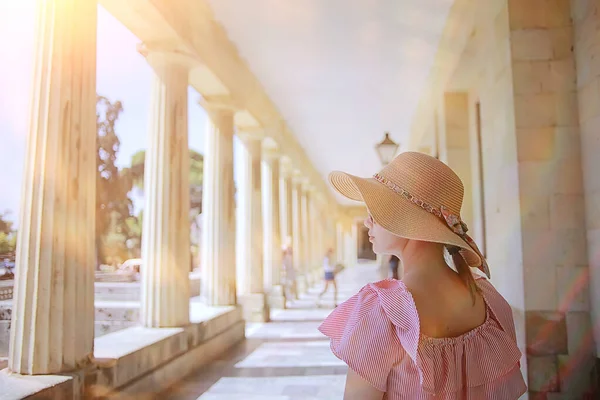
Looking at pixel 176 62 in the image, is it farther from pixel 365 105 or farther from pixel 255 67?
pixel 365 105

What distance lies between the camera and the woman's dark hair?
1474 mm

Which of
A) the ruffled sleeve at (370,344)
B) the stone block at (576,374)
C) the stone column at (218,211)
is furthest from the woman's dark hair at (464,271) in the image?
the stone column at (218,211)

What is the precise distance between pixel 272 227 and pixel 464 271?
13368 millimetres

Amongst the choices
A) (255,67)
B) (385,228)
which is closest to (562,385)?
(385,228)

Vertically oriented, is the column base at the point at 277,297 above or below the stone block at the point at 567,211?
below

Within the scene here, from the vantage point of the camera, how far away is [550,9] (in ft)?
15.1

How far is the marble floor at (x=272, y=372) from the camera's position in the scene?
5762mm

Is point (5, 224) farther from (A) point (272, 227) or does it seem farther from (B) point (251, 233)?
(A) point (272, 227)

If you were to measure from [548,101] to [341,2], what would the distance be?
3.60m

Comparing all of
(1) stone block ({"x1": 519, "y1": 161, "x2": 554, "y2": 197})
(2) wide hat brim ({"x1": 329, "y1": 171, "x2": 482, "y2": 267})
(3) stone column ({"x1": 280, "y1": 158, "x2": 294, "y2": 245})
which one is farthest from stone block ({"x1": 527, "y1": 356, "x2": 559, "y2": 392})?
(3) stone column ({"x1": 280, "y1": 158, "x2": 294, "y2": 245})

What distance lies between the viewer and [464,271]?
1.51 meters

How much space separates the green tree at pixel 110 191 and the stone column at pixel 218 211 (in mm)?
1596

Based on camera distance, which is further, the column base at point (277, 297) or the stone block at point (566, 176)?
the column base at point (277, 297)

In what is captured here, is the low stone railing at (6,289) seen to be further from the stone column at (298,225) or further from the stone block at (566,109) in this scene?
the stone column at (298,225)
